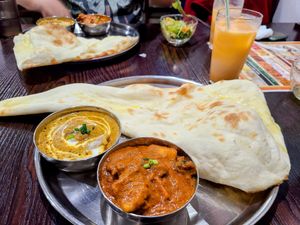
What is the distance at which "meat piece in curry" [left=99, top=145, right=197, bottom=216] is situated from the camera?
863 millimetres

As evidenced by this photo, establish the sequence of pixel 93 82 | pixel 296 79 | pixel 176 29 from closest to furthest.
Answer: pixel 296 79 < pixel 93 82 < pixel 176 29

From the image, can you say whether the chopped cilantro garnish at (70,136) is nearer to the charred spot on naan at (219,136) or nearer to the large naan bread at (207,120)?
the large naan bread at (207,120)

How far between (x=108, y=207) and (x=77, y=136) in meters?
0.33

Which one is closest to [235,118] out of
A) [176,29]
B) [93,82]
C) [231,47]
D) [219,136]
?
[219,136]

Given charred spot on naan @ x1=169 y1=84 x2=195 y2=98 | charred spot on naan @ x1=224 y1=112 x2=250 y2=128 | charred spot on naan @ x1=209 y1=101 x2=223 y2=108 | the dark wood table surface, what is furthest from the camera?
charred spot on naan @ x1=169 y1=84 x2=195 y2=98

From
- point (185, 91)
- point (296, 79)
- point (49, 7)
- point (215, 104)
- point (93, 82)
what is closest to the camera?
point (215, 104)

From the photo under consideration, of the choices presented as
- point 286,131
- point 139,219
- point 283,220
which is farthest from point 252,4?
point 139,219

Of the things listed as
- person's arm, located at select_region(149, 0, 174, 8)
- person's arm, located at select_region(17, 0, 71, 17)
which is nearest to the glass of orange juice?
person's arm, located at select_region(17, 0, 71, 17)

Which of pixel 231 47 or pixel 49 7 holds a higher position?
pixel 231 47

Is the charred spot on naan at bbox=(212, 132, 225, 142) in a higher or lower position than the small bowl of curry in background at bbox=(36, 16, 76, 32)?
higher

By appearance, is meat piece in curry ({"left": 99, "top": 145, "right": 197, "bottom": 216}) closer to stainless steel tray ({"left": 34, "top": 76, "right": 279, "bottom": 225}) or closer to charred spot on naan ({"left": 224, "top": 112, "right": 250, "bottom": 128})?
stainless steel tray ({"left": 34, "top": 76, "right": 279, "bottom": 225})

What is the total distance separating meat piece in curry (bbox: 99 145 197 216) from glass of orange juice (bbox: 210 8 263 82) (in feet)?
3.26

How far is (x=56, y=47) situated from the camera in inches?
77.3

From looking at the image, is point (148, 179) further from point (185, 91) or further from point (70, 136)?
point (185, 91)
